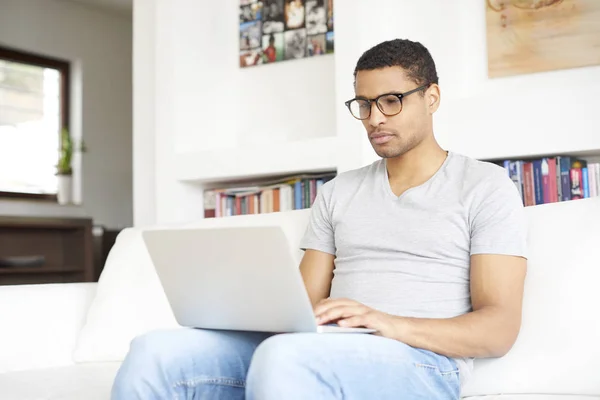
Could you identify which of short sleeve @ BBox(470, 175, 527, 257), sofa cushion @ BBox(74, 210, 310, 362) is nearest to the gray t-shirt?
short sleeve @ BBox(470, 175, 527, 257)

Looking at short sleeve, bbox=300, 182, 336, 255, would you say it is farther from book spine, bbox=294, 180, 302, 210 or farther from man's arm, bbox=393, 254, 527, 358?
book spine, bbox=294, 180, 302, 210

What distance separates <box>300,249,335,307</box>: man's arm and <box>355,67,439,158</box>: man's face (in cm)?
31

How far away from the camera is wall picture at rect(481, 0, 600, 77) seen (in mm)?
2711

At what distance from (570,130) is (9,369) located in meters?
1.92

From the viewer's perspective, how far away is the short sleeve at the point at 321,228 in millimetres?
1916

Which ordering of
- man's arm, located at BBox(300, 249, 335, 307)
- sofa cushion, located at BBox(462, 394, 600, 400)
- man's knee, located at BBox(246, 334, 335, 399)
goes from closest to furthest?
1. man's knee, located at BBox(246, 334, 335, 399)
2. sofa cushion, located at BBox(462, 394, 600, 400)
3. man's arm, located at BBox(300, 249, 335, 307)

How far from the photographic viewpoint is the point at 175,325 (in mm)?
2180

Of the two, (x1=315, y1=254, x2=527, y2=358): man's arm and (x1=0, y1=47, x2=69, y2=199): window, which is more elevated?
(x1=0, y1=47, x2=69, y2=199): window

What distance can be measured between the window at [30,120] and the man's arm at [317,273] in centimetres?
405

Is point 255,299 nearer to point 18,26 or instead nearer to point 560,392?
point 560,392

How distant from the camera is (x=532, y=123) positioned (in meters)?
2.67

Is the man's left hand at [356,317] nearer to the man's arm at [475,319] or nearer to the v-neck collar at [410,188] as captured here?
the man's arm at [475,319]

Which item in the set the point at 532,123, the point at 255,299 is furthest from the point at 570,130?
the point at 255,299

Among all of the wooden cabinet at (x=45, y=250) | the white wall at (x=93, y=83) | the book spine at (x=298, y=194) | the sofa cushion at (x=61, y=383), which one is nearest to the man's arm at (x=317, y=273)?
the sofa cushion at (x=61, y=383)
